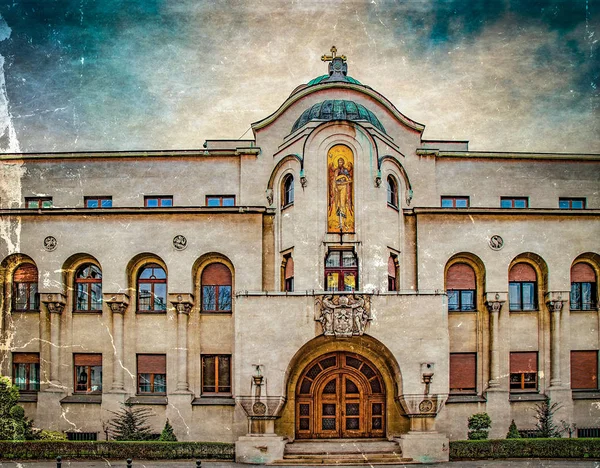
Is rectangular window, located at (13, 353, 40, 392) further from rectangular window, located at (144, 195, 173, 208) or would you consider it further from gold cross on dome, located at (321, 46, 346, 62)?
gold cross on dome, located at (321, 46, 346, 62)

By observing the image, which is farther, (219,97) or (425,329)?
(219,97)

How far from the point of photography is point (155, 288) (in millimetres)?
30922

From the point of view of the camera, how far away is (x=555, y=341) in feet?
100

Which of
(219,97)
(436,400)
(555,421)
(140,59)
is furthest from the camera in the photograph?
(219,97)

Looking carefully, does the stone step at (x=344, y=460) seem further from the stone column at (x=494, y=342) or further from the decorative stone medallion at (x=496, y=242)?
the decorative stone medallion at (x=496, y=242)

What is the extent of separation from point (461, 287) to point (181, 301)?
41.9 feet

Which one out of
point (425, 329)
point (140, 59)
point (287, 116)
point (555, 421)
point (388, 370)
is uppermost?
point (140, 59)

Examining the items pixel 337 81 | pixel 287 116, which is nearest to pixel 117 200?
pixel 287 116

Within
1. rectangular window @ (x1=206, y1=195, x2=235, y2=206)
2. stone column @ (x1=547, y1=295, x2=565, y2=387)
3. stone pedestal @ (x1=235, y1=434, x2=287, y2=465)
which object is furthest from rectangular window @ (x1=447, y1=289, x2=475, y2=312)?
rectangular window @ (x1=206, y1=195, x2=235, y2=206)

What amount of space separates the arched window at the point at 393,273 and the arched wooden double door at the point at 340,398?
388cm

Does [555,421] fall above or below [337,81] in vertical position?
below

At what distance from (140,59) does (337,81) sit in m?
9.44

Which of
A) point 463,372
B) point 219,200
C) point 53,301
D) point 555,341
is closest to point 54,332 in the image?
point 53,301

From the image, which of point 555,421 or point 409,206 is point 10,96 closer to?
point 409,206
